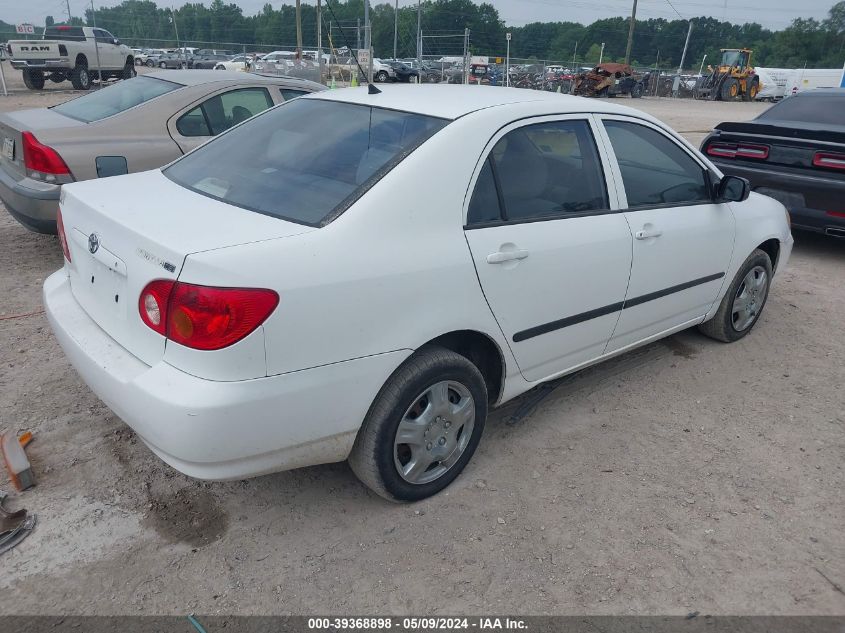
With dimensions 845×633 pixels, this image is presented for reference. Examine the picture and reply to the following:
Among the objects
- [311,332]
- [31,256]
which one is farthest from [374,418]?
[31,256]

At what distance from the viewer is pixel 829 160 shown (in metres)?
6.14

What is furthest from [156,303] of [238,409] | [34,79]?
[34,79]

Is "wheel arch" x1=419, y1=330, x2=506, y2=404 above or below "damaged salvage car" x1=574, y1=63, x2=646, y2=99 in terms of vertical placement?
above

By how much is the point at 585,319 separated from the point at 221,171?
1.84 metres

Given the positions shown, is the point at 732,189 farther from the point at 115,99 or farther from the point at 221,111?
the point at 115,99

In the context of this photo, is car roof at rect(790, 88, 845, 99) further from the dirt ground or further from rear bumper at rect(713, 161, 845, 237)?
the dirt ground

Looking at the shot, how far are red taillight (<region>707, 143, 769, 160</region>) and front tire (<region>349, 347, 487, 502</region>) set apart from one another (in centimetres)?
522

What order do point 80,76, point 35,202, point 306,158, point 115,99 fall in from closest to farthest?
point 306,158 < point 35,202 < point 115,99 < point 80,76

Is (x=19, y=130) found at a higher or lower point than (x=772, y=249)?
higher

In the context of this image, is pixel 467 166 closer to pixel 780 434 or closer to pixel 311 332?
pixel 311 332

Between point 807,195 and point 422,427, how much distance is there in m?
5.30

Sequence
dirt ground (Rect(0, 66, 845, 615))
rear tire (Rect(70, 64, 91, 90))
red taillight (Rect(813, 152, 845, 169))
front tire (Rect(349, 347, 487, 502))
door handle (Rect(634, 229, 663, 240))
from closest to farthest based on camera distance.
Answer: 1. dirt ground (Rect(0, 66, 845, 615))
2. front tire (Rect(349, 347, 487, 502))
3. door handle (Rect(634, 229, 663, 240))
4. red taillight (Rect(813, 152, 845, 169))
5. rear tire (Rect(70, 64, 91, 90))

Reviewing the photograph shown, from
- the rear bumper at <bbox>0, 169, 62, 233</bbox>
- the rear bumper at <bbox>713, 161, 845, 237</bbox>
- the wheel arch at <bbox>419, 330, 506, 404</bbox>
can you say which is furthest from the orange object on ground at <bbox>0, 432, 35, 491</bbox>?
the rear bumper at <bbox>713, 161, 845, 237</bbox>

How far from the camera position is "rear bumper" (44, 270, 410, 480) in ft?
7.10
